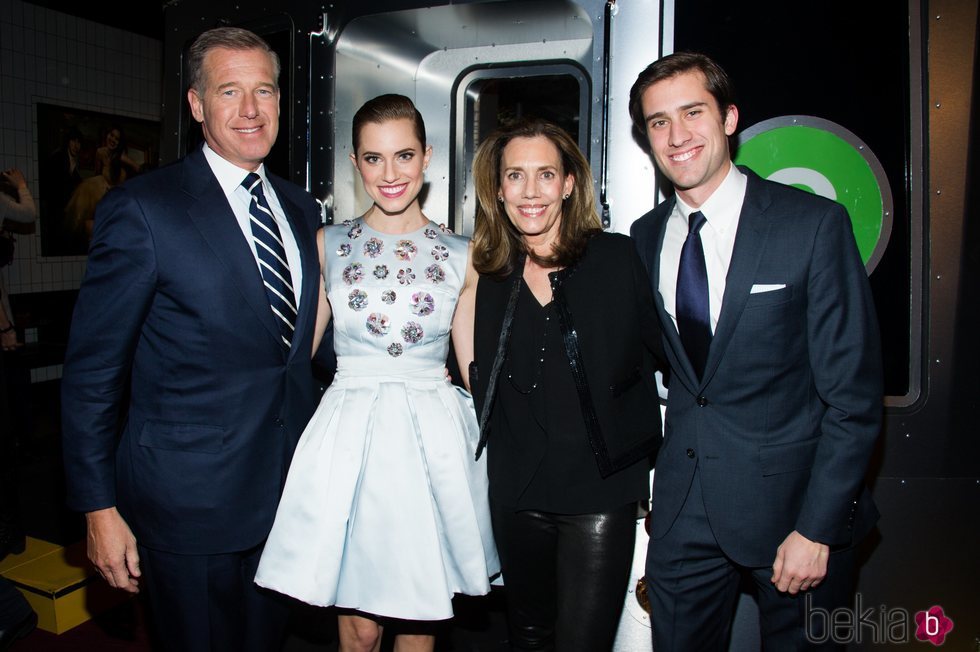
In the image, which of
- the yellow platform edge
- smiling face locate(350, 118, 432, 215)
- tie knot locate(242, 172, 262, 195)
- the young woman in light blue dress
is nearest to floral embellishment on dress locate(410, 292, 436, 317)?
the young woman in light blue dress

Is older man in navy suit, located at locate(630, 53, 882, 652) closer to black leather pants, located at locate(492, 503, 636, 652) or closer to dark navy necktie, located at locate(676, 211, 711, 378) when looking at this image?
dark navy necktie, located at locate(676, 211, 711, 378)

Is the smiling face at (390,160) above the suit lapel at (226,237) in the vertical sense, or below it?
above

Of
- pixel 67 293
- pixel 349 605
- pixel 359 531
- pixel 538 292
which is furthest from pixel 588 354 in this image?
pixel 67 293

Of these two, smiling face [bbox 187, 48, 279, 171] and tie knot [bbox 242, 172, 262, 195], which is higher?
smiling face [bbox 187, 48, 279, 171]

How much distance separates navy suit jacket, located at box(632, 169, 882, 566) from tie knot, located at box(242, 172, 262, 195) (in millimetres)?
1339

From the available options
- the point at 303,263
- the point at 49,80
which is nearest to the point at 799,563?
the point at 303,263

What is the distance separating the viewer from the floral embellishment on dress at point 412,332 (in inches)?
94.5

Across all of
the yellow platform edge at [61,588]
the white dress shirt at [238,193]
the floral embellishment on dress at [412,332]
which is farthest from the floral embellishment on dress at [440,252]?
the yellow platform edge at [61,588]

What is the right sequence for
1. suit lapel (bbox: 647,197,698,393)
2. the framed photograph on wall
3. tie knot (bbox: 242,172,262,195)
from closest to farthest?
suit lapel (bbox: 647,197,698,393) < tie knot (bbox: 242,172,262,195) < the framed photograph on wall

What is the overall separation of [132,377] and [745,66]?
226cm

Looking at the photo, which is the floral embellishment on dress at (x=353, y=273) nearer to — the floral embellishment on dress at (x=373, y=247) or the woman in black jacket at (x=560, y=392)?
the floral embellishment on dress at (x=373, y=247)

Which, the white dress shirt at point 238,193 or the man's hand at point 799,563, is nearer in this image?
the man's hand at point 799,563

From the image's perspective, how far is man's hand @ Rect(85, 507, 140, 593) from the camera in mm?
2025

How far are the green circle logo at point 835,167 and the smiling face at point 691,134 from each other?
0.49 metres
